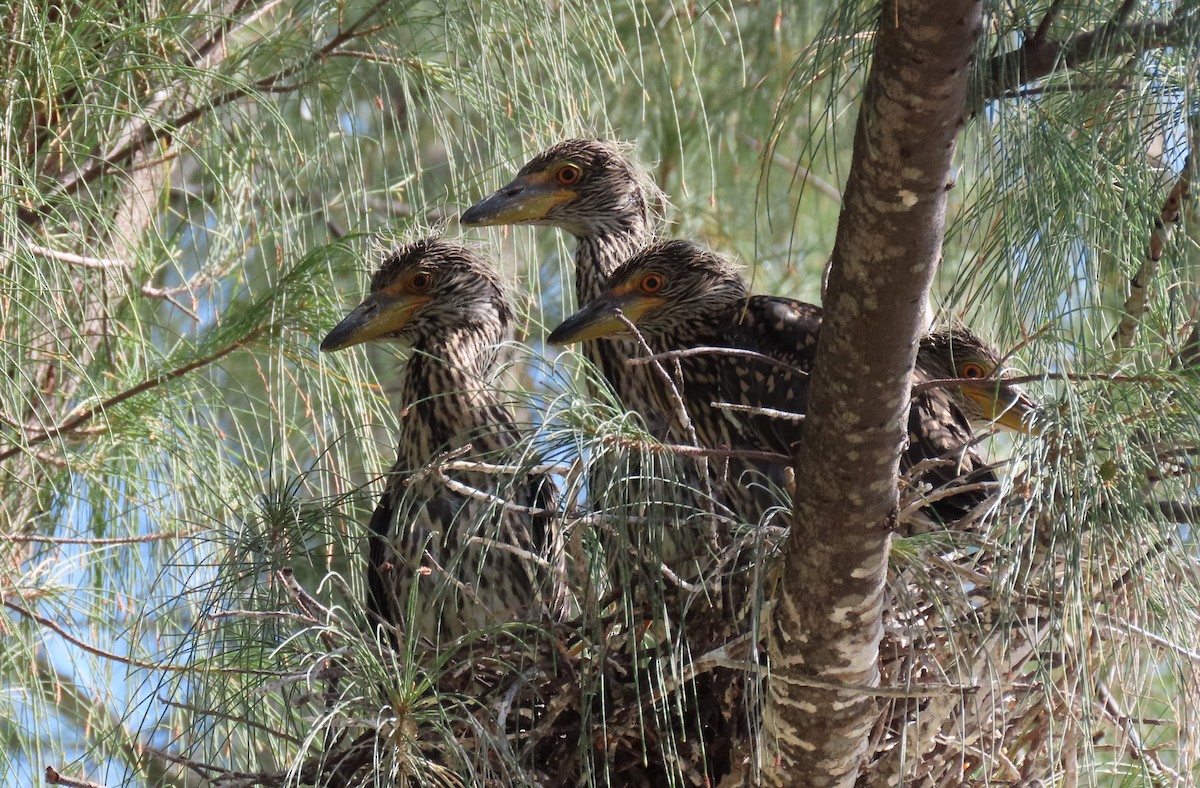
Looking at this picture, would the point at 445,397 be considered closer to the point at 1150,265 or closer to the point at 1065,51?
the point at 1150,265

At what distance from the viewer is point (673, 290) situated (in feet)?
10.8

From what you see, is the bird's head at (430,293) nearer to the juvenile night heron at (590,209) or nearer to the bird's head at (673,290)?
the juvenile night heron at (590,209)

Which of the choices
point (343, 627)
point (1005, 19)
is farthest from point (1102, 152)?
point (343, 627)

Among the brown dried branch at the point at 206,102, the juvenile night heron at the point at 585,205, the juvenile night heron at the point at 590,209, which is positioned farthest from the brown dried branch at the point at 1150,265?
the brown dried branch at the point at 206,102

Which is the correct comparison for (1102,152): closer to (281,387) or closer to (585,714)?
(585,714)

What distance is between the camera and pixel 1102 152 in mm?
2162

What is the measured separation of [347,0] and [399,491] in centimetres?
99

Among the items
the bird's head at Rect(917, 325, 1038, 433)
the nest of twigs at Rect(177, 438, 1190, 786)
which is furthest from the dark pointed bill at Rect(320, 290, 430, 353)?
the bird's head at Rect(917, 325, 1038, 433)

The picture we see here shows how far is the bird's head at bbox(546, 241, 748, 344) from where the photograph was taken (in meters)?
3.27

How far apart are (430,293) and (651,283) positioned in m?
0.48

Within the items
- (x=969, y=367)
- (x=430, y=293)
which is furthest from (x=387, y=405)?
(x=969, y=367)

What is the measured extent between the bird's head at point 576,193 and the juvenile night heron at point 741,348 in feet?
1.20

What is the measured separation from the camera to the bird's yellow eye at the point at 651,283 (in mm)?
3275

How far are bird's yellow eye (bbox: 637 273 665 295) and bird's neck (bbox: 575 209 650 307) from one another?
0.39 m
